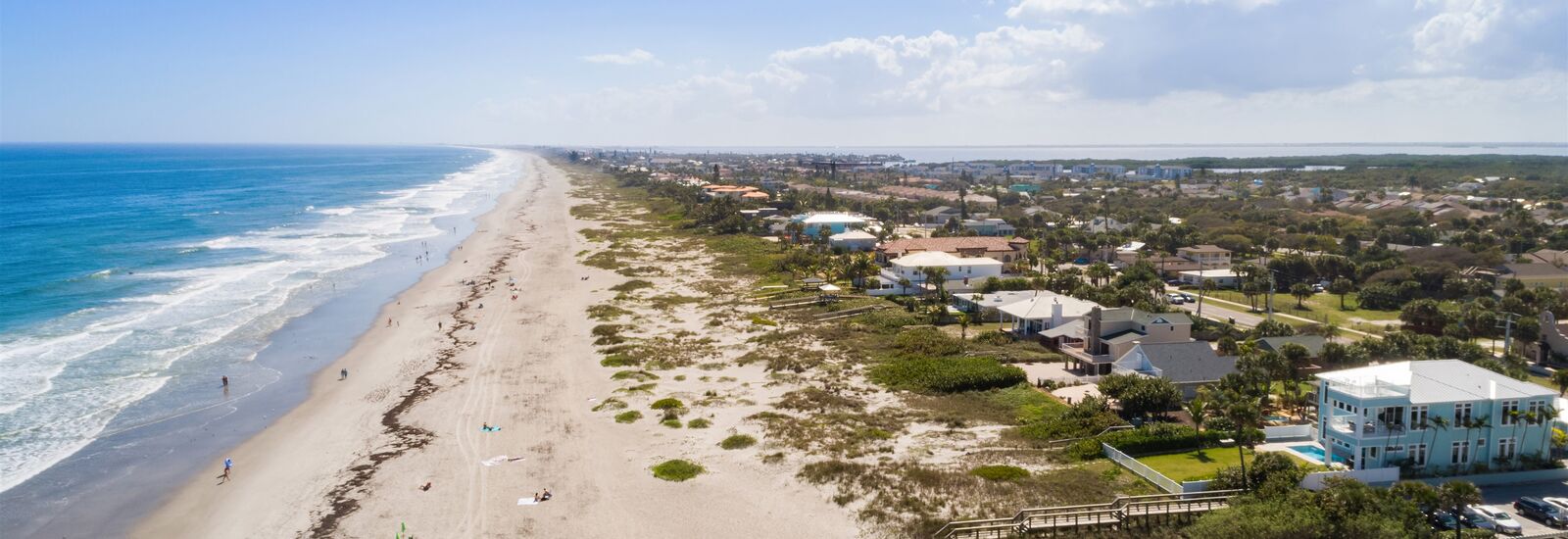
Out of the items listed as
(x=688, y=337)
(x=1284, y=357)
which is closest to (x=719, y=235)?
(x=688, y=337)

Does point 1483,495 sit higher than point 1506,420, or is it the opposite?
point 1506,420

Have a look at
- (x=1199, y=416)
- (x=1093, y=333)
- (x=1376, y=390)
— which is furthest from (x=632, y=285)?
(x=1376, y=390)

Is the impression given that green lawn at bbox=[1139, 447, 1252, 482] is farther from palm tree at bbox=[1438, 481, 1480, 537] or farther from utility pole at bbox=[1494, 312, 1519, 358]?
utility pole at bbox=[1494, 312, 1519, 358]

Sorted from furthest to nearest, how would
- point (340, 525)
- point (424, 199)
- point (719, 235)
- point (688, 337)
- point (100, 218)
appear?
point (424, 199)
point (100, 218)
point (719, 235)
point (688, 337)
point (340, 525)

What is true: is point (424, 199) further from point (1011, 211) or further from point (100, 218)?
point (1011, 211)

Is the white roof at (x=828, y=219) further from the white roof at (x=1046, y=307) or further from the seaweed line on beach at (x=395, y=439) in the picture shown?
the seaweed line on beach at (x=395, y=439)

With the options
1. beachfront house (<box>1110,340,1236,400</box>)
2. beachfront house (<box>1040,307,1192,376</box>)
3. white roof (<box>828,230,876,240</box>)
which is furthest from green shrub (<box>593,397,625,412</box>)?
white roof (<box>828,230,876,240</box>)

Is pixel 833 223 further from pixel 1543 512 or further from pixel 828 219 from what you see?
pixel 1543 512
